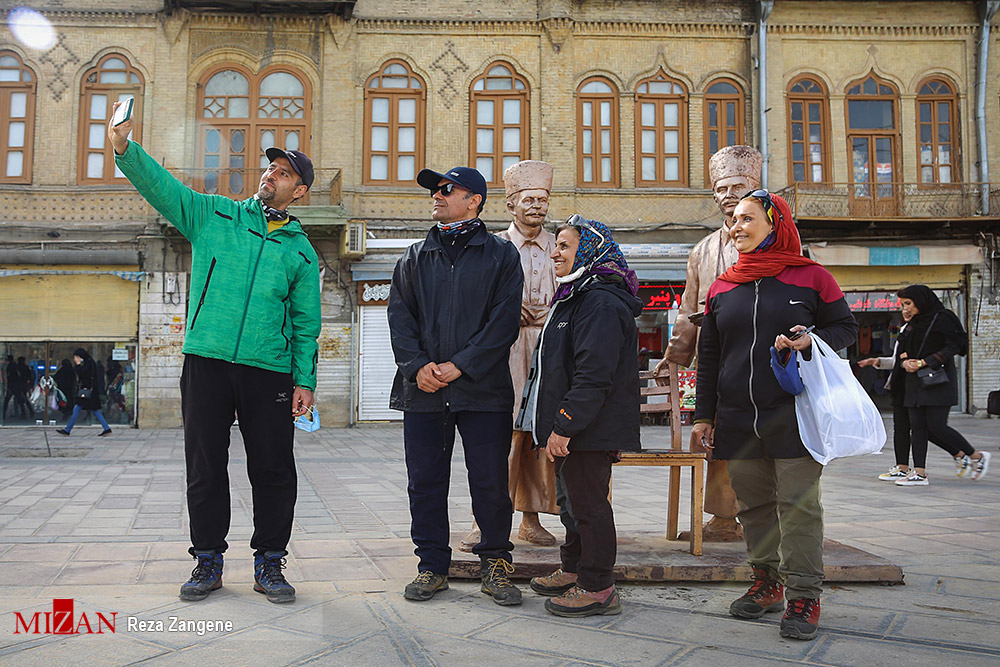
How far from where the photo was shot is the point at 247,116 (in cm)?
1705

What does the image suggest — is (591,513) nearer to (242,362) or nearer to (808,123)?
(242,362)

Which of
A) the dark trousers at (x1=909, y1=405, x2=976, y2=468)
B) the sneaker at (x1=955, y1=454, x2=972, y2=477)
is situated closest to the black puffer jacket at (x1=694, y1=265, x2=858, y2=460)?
the dark trousers at (x1=909, y1=405, x2=976, y2=468)

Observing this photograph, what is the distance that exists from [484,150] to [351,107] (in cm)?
284

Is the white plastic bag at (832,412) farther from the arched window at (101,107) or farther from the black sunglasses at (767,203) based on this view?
the arched window at (101,107)

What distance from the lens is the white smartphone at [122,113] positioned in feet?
11.4

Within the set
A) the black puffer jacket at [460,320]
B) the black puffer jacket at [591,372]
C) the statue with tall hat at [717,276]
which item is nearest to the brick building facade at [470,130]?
the statue with tall hat at [717,276]

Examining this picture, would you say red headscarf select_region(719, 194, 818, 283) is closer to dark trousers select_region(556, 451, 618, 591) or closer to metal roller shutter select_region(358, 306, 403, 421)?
dark trousers select_region(556, 451, 618, 591)

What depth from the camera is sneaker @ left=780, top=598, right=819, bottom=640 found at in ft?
10.8

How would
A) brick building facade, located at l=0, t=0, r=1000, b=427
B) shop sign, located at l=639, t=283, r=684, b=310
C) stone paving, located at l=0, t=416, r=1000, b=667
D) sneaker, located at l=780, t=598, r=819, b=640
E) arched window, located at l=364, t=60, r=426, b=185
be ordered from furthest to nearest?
shop sign, located at l=639, t=283, r=684, b=310, arched window, located at l=364, t=60, r=426, b=185, brick building facade, located at l=0, t=0, r=1000, b=427, sneaker, located at l=780, t=598, r=819, b=640, stone paving, located at l=0, t=416, r=1000, b=667

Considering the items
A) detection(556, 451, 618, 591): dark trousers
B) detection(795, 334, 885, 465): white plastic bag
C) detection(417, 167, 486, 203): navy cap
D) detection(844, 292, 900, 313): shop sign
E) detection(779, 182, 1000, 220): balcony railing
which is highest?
detection(779, 182, 1000, 220): balcony railing

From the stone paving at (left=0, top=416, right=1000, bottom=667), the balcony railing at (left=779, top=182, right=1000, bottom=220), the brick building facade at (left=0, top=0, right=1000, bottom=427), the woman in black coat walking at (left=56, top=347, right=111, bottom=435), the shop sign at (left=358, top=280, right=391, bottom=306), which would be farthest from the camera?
the balcony railing at (left=779, top=182, right=1000, bottom=220)

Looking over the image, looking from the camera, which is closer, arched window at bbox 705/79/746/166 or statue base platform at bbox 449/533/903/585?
statue base platform at bbox 449/533/903/585

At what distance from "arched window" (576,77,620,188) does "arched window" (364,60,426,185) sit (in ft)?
11.1

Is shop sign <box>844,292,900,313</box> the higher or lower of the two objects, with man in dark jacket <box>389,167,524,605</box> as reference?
higher
